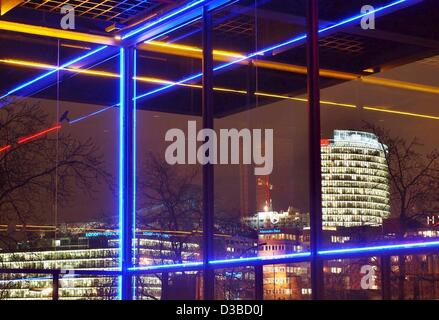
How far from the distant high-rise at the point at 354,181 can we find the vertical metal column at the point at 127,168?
10.8 ft

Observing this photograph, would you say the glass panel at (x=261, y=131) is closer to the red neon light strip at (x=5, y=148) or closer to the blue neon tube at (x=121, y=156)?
the blue neon tube at (x=121, y=156)

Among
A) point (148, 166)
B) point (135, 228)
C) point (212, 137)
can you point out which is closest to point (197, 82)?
point (212, 137)

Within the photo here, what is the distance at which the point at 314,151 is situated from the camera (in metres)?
6.73

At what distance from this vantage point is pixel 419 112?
5.80 metres

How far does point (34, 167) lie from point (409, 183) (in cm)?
452

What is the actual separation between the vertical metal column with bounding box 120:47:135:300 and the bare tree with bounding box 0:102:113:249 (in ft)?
1.39

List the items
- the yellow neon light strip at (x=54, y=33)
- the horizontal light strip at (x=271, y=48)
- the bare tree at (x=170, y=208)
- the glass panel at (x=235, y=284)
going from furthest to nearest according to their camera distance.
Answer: the yellow neon light strip at (x=54, y=33) < the bare tree at (x=170, y=208) < the glass panel at (x=235, y=284) < the horizontal light strip at (x=271, y=48)

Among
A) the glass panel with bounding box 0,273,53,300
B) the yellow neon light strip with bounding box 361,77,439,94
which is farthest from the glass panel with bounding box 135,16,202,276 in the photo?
the yellow neon light strip with bounding box 361,77,439,94

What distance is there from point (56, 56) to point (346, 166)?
4.08m

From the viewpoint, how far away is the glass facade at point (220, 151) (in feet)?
19.9

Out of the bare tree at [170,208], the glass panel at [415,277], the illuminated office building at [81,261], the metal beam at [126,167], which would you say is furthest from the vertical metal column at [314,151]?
the metal beam at [126,167]

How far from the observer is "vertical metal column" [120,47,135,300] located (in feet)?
30.5

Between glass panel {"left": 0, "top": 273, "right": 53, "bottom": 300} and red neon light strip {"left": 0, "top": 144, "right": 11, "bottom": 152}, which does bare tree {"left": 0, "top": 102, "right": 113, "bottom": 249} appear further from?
glass panel {"left": 0, "top": 273, "right": 53, "bottom": 300}

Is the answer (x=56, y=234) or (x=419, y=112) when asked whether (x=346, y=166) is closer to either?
(x=419, y=112)
